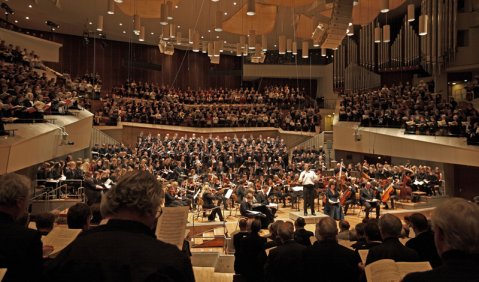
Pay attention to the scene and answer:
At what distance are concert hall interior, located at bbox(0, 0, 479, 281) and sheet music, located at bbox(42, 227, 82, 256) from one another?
15 mm

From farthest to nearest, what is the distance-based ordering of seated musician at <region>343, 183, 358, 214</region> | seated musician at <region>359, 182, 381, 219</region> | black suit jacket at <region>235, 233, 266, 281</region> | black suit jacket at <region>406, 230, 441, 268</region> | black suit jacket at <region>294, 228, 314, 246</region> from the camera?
seated musician at <region>343, 183, 358, 214</region>
seated musician at <region>359, 182, 381, 219</region>
black suit jacket at <region>235, 233, 266, 281</region>
black suit jacket at <region>294, 228, 314, 246</region>
black suit jacket at <region>406, 230, 441, 268</region>

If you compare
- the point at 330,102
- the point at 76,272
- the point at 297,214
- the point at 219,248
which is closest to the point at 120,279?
the point at 76,272

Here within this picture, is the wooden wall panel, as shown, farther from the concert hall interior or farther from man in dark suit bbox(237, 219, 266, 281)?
man in dark suit bbox(237, 219, 266, 281)

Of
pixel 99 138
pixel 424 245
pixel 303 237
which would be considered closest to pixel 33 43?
pixel 99 138

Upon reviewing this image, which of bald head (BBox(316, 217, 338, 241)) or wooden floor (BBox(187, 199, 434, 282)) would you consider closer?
bald head (BBox(316, 217, 338, 241))

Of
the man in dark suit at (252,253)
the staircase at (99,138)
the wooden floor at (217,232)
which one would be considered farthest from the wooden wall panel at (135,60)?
the man in dark suit at (252,253)

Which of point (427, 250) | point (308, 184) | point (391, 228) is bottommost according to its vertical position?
point (308, 184)

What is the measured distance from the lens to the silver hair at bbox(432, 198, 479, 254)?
4.81 feet

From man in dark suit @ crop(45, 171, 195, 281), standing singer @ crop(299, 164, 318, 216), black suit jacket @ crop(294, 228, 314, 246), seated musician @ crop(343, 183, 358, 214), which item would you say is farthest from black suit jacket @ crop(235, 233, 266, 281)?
seated musician @ crop(343, 183, 358, 214)

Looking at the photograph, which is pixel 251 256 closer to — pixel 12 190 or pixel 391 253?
pixel 391 253

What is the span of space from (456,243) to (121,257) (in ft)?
3.61

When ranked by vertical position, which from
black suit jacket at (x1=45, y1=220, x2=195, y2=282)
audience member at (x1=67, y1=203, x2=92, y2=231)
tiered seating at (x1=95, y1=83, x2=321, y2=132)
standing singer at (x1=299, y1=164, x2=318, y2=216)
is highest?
tiered seating at (x1=95, y1=83, x2=321, y2=132)

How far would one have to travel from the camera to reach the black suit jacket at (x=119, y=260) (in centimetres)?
123

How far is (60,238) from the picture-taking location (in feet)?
8.58
